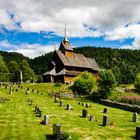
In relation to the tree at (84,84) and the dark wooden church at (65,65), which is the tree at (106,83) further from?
the dark wooden church at (65,65)

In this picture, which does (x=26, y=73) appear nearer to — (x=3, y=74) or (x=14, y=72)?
(x=14, y=72)

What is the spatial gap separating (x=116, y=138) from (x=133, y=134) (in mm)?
2550

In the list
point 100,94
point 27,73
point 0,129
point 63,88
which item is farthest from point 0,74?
point 0,129

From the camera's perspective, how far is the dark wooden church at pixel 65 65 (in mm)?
96750

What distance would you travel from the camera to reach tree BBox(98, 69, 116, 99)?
64.9 m

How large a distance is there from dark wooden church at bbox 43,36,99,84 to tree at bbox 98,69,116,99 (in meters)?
30.3

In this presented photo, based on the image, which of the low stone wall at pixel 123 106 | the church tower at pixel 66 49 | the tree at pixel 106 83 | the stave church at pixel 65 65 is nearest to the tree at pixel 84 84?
the tree at pixel 106 83

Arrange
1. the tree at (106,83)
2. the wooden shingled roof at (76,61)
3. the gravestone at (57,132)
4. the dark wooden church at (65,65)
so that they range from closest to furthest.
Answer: the gravestone at (57,132) < the tree at (106,83) < the dark wooden church at (65,65) < the wooden shingled roof at (76,61)

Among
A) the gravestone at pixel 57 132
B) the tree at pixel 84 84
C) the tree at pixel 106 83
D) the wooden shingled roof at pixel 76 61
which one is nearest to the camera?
the gravestone at pixel 57 132

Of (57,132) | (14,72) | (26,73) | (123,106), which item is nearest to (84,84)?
(123,106)

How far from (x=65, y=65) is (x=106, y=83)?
3383 centimetres

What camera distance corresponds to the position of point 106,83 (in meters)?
64.9

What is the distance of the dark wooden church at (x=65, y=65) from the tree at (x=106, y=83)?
30.3m

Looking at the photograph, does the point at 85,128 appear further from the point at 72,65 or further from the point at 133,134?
the point at 72,65
